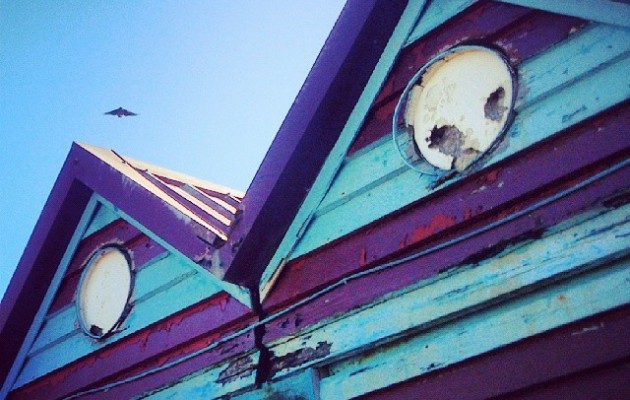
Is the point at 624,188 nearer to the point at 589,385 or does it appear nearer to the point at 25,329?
the point at 589,385

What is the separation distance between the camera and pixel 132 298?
10.8 ft

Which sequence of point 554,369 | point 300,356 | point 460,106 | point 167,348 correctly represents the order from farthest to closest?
point 167,348 < point 300,356 < point 460,106 < point 554,369

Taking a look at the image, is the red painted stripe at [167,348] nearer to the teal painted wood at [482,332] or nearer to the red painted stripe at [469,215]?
the red painted stripe at [469,215]

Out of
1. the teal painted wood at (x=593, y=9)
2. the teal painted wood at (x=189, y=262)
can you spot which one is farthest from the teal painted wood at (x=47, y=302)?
the teal painted wood at (x=593, y=9)

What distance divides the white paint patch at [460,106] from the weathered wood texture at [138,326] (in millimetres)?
1250

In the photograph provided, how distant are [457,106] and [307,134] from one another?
0.73 m

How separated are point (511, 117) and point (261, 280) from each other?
1.43m

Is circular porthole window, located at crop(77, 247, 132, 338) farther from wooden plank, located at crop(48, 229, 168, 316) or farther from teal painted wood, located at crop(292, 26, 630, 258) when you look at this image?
teal painted wood, located at crop(292, 26, 630, 258)

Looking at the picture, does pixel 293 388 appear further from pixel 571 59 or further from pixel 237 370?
pixel 571 59

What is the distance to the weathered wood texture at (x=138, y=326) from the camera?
9.29ft

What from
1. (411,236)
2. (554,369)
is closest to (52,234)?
(411,236)

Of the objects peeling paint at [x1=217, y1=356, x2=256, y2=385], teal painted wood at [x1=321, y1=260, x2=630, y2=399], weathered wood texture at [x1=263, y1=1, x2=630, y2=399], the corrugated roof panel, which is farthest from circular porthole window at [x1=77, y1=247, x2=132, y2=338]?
teal painted wood at [x1=321, y1=260, x2=630, y2=399]

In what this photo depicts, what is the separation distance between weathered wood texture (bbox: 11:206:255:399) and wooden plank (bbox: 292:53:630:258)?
0.61 metres

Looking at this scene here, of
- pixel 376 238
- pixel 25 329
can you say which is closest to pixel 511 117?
pixel 376 238
